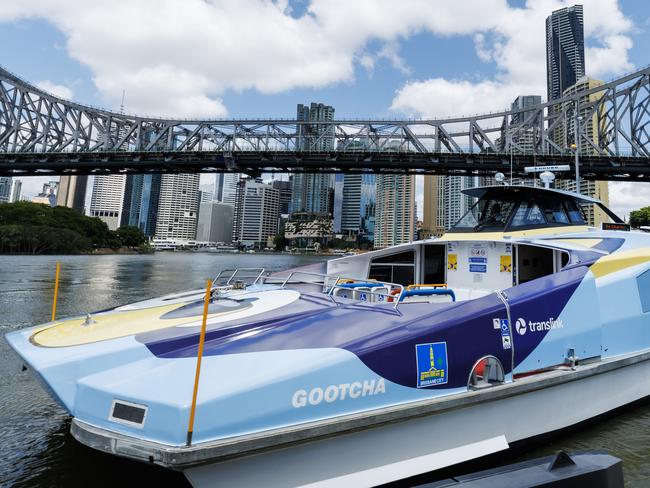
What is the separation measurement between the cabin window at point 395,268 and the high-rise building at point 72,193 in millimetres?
206030

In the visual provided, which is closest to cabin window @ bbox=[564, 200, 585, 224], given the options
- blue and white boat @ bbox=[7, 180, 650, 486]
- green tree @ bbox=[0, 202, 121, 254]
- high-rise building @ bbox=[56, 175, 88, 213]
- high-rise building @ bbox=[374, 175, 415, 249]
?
blue and white boat @ bbox=[7, 180, 650, 486]

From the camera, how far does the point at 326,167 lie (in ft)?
176

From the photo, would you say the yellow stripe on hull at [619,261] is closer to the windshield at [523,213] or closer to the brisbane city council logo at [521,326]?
the windshield at [523,213]

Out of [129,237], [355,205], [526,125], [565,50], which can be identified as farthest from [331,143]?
[565,50]

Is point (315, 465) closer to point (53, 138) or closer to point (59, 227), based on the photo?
point (59, 227)

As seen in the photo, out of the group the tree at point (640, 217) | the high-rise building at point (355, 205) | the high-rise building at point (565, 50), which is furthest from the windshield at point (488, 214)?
the high-rise building at point (565, 50)

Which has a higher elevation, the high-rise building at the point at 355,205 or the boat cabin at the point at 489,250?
the high-rise building at the point at 355,205

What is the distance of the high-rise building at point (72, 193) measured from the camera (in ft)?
607

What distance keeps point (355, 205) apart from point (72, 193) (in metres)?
124

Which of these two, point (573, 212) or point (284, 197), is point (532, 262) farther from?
point (284, 197)

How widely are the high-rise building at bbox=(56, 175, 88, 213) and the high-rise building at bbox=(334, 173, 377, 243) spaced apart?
112179 millimetres

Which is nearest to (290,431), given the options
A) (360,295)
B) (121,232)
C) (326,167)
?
(360,295)

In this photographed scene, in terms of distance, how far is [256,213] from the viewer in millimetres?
180375

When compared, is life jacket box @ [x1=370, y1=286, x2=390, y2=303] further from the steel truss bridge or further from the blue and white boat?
the steel truss bridge
